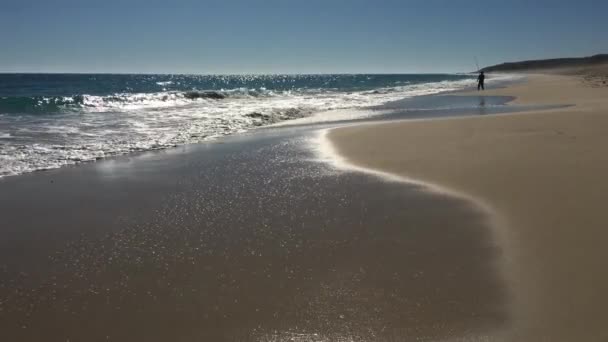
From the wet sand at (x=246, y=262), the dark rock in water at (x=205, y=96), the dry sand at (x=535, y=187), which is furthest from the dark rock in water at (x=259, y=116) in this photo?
the dark rock in water at (x=205, y=96)

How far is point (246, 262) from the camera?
4320mm

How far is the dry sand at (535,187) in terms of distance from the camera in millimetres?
3410

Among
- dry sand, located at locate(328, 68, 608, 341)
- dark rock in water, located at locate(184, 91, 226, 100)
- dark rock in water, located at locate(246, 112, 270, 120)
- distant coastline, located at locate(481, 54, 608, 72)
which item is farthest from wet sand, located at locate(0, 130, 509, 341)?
distant coastline, located at locate(481, 54, 608, 72)

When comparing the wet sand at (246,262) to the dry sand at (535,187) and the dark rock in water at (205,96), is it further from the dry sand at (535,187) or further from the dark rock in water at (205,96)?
the dark rock in water at (205,96)

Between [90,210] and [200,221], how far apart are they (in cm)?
169

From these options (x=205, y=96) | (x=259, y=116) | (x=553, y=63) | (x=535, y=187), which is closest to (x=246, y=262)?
(x=535, y=187)

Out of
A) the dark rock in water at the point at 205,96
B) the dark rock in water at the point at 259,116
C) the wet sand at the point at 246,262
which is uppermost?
the dark rock in water at the point at 205,96

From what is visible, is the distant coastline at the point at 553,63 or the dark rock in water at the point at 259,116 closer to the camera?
the dark rock in water at the point at 259,116

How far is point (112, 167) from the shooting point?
8.82 metres

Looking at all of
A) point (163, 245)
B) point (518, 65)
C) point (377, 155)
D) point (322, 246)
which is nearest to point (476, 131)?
point (377, 155)

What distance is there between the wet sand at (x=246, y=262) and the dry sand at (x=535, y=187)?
0.91 ft

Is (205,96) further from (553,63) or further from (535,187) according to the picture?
(553,63)

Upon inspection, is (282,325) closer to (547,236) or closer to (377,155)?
(547,236)

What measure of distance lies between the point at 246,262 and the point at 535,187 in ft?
13.8
